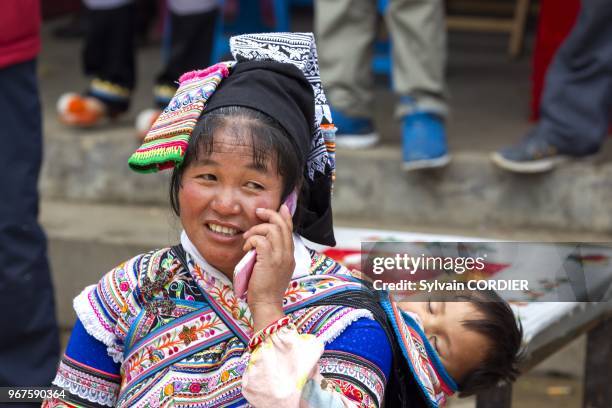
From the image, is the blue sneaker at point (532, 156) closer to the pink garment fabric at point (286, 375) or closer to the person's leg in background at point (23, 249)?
the person's leg in background at point (23, 249)

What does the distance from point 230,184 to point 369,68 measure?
→ 2651 mm

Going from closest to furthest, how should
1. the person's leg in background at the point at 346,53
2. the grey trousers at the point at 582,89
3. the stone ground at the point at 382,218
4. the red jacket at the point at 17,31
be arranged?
the red jacket at the point at 17,31, the grey trousers at the point at 582,89, the stone ground at the point at 382,218, the person's leg in background at the point at 346,53

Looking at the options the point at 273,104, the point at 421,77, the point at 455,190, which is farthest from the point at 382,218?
the point at 273,104

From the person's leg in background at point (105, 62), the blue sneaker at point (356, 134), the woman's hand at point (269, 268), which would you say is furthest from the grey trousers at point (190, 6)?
the woman's hand at point (269, 268)

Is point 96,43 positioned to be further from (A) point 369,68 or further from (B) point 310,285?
(B) point 310,285

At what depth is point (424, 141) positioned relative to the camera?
427 centimetres

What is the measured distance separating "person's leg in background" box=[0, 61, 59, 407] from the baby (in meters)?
1.46

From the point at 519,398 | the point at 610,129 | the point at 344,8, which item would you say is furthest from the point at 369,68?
the point at 519,398

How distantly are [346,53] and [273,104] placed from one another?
8.16 ft

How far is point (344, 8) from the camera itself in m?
4.33

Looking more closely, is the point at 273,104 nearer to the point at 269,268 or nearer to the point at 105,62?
the point at 269,268

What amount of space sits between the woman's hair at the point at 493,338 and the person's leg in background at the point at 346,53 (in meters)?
2.15

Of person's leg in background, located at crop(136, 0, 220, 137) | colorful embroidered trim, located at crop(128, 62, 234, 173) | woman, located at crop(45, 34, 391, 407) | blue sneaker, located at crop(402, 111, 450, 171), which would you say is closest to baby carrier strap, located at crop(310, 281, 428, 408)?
woman, located at crop(45, 34, 391, 407)

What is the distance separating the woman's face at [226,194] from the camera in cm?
191
